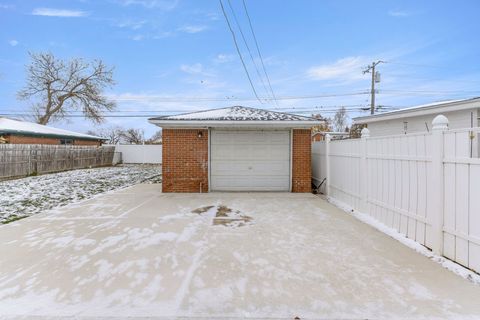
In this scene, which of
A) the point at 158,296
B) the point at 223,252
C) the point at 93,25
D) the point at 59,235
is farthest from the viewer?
the point at 93,25

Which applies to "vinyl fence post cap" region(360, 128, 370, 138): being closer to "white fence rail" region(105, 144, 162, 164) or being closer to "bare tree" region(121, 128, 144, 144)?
"white fence rail" region(105, 144, 162, 164)

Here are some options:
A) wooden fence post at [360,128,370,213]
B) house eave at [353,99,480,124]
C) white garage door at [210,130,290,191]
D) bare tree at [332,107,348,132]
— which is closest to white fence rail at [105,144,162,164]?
white garage door at [210,130,290,191]

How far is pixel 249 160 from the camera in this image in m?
8.81

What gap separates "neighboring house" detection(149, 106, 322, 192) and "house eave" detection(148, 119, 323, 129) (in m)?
0.08

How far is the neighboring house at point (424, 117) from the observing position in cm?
805

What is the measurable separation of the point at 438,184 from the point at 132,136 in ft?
152

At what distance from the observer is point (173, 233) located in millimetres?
4547

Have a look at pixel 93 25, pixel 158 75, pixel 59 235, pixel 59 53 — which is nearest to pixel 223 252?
pixel 59 235

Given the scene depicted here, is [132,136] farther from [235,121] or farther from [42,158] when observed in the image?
[235,121]

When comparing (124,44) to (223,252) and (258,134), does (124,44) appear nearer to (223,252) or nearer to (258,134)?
(258,134)

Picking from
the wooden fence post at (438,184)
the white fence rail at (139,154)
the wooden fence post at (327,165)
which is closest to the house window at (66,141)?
the white fence rail at (139,154)

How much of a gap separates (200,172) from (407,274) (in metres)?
6.61

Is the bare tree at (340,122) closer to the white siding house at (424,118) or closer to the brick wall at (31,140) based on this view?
the white siding house at (424,118)

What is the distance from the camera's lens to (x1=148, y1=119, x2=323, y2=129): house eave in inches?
320
